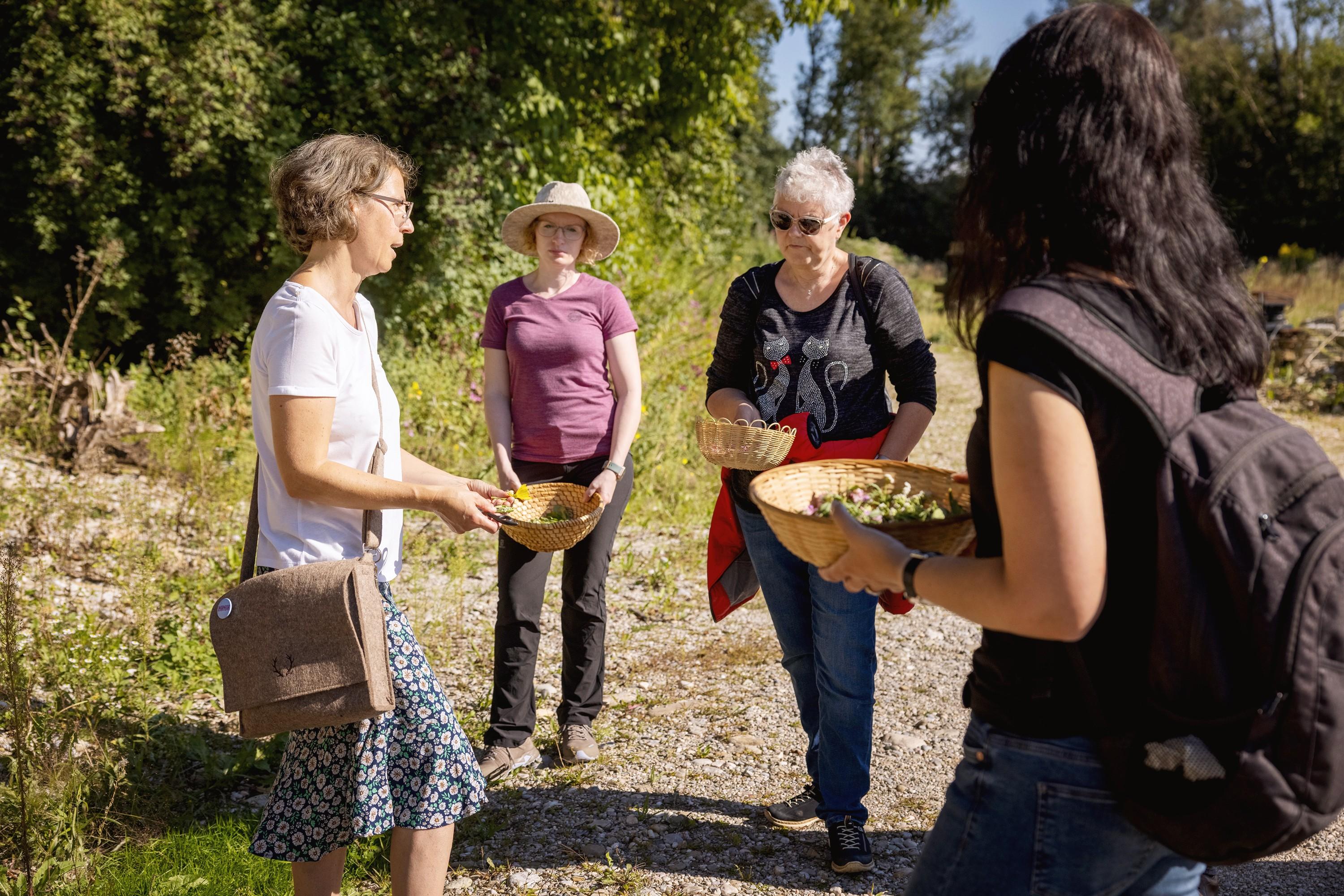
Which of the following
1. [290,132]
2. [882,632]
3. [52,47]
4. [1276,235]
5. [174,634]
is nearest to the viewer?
[174,634]

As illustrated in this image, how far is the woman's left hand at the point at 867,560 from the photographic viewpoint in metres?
1.60

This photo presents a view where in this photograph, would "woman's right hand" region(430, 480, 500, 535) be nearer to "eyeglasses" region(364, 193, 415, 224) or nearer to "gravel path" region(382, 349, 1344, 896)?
"eyeglasses" region(364, 193, 415, 224)

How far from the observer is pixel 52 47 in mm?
7066

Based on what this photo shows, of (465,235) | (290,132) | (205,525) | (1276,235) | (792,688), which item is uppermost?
(1276,235)

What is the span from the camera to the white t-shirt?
7.17 ft

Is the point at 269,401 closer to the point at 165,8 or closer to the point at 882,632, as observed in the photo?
the point at 882,632

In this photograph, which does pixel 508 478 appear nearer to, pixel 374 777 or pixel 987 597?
pixel 374 777

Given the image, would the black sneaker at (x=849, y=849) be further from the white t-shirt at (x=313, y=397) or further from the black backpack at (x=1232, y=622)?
the black backpack at (x=1232, y=622)

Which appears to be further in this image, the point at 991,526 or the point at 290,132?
the point at 290,132

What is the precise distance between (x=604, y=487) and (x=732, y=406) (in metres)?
0.60

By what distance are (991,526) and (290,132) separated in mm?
7504

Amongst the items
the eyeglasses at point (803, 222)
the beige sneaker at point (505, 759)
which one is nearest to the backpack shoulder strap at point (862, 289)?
the eyeglasses at point (803, 222)

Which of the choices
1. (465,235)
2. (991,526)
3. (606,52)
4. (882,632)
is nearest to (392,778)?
(991,526)

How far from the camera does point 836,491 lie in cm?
237
